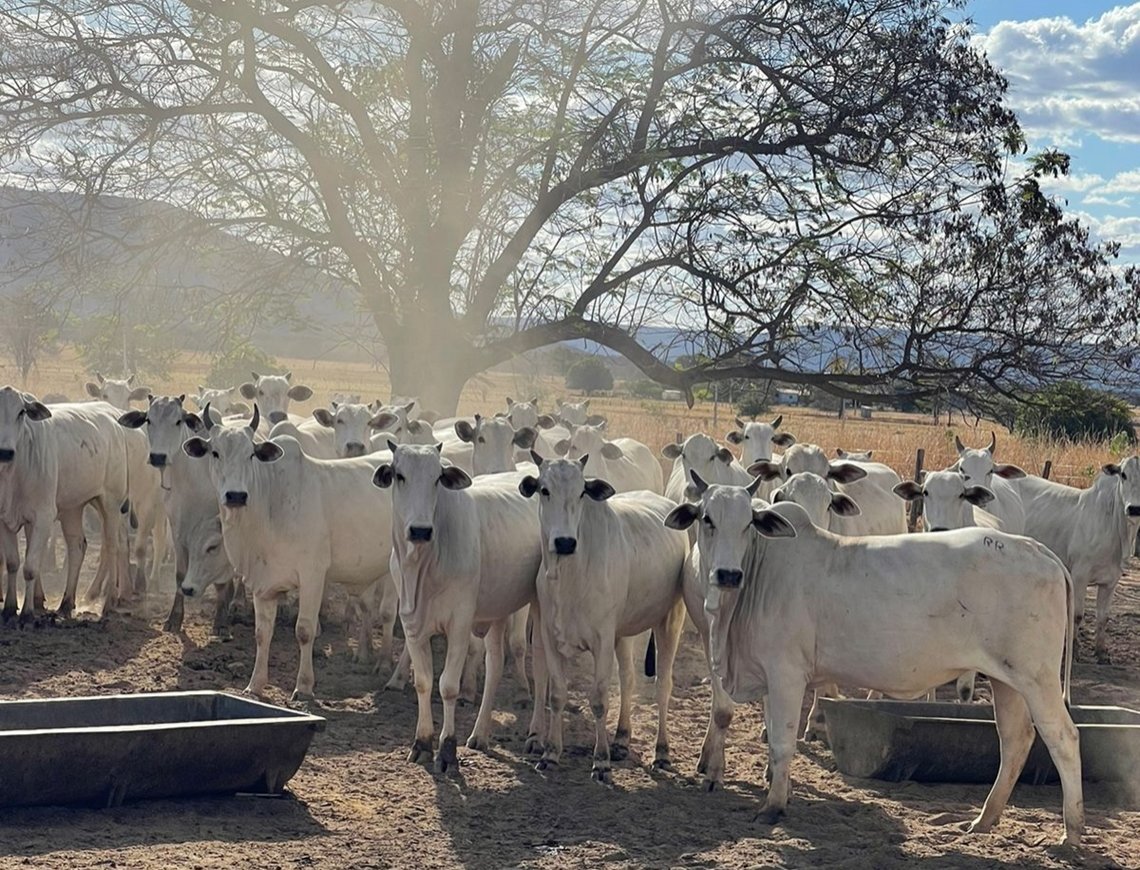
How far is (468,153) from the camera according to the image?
18141 mm

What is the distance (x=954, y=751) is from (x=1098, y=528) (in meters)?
6.03

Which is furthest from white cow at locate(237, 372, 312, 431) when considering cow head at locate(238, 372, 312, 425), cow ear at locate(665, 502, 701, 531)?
cow ear at locate(665, 502, 701, 531)

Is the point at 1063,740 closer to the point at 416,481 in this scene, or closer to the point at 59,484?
the point at 416,481

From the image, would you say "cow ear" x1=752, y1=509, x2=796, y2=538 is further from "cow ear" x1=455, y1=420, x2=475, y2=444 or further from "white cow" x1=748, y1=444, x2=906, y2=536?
"cow ear" x1=455, y1=420, x2=475, y2=444

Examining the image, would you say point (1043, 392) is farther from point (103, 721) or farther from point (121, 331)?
point (103, 721)

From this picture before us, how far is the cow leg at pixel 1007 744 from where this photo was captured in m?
8.29

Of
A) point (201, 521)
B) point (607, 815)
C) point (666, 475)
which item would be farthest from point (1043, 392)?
point (607, 815)

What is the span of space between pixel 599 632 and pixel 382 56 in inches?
429

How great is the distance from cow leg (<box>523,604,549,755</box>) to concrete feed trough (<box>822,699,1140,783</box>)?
1.91 metres

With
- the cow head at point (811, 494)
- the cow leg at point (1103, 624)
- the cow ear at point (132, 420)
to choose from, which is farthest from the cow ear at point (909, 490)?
the cow ear at point (132, 420)

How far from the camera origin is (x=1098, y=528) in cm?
1457

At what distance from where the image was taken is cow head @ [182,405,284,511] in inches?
→ 430

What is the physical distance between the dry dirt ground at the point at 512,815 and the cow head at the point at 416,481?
145cm

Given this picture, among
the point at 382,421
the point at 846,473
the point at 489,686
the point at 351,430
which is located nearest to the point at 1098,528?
the point at 846,473
